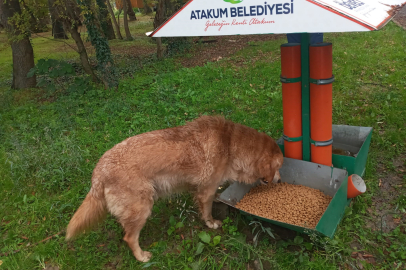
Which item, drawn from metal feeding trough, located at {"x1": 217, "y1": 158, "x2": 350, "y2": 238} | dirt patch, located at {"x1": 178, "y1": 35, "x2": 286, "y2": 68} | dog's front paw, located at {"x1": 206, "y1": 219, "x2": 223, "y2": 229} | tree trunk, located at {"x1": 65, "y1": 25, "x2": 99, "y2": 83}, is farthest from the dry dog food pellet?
dirt patch, located at {"x1": 178, "y1": 35, "x2": 286, "y2": 68}

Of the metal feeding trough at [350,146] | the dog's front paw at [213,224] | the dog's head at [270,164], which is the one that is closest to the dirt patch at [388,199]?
the metal feeding trough at [350,146]

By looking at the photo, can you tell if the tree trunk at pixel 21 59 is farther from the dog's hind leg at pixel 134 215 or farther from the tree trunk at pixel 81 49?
the dog's hind leg at pixel 134 215

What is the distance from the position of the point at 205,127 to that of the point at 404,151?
334 centimetres

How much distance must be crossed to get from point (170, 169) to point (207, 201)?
727 mm

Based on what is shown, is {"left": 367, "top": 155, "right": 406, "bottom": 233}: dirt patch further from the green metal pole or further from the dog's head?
the dog's head

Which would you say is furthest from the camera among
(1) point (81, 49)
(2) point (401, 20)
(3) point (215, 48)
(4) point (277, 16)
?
(2) point (401, 20)

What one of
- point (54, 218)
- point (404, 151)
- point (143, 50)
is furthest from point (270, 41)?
point (54, 218)

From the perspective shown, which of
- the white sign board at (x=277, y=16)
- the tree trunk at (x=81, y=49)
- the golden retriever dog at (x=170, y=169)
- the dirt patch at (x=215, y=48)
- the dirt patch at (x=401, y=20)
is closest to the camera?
the white sign board at (x=277, y=16)

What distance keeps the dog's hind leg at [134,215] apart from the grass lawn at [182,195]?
11.2 inches

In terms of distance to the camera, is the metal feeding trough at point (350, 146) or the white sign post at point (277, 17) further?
the metal feeding trough at point (350, 146)

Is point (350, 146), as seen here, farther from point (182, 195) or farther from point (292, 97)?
point (182, 195)

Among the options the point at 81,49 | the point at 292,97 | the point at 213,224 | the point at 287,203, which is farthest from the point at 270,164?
the point at 81,49

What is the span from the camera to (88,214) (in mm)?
3068

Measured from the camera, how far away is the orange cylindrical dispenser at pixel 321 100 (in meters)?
3.18
